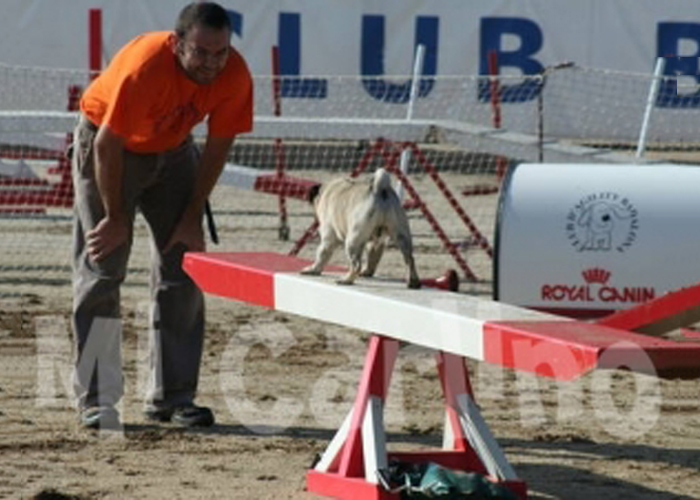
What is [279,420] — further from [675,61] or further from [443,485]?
[675,61]

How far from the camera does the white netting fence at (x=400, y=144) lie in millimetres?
13219

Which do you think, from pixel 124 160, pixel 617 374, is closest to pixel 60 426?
pixel 124 160

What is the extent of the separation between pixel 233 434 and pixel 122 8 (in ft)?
42.7

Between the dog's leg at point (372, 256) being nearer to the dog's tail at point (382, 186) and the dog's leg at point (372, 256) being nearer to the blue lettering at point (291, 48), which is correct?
the dog's tail at point (382, 186)

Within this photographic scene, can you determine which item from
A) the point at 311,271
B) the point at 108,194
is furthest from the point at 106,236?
the point at 311,271

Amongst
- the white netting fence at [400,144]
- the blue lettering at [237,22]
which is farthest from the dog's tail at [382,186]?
the blue lettering at [237,22]

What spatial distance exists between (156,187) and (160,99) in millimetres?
619

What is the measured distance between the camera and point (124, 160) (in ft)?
24.9

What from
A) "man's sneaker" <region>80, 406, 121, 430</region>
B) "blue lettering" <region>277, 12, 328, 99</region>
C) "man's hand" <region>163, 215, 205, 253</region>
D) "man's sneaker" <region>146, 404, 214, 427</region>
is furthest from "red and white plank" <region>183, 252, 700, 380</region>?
"blue lettering" <region>277, 12, 328, 99</region>

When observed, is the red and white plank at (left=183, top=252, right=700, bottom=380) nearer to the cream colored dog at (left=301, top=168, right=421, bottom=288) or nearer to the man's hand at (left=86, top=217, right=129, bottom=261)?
the cream colored dog at (left=301, top=168, right=421, bottom=288)

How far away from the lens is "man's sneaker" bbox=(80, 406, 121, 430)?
7.60 m

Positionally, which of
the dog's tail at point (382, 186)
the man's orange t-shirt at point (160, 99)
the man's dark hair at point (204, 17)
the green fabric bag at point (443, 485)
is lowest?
the green fabric bag at point (443, 485)

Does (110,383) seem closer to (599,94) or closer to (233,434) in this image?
(233,434)

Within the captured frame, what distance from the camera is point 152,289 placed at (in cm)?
789
